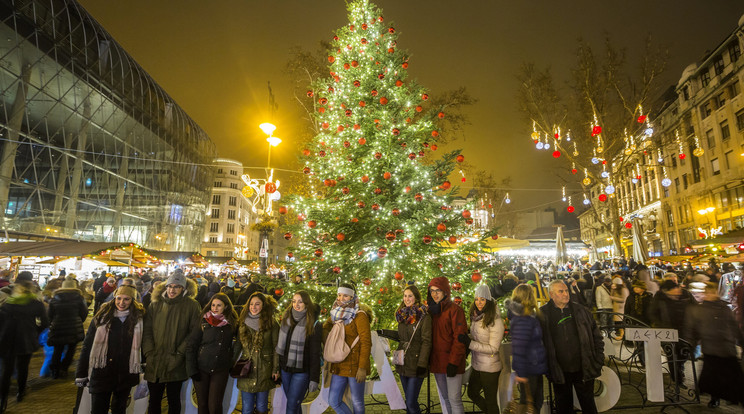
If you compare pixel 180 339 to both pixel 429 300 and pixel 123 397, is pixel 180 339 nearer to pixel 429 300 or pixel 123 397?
pixel 123 397

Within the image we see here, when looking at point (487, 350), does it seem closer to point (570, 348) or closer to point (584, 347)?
point (570, 348)

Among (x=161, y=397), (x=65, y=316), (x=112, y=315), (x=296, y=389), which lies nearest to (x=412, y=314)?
(x=296, y=389)

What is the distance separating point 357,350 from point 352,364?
0.16m

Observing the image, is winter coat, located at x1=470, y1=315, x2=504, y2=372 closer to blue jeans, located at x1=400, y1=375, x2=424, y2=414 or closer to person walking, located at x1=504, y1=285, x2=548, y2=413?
person walking, located at x1=504, y1=285, x2=548, y2=413

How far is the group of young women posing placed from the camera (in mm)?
4340

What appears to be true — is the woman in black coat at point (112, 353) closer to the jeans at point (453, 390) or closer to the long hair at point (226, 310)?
the long hair at point (226, 310)

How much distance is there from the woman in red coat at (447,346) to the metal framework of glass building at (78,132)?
23.1 metres

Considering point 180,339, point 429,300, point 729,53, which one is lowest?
point 180,339

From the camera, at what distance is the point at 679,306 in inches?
251

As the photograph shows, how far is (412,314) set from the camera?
4.62 m

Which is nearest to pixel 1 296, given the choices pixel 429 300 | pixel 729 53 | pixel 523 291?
pixel 429 300

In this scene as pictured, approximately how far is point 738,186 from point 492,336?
36366 millimetres

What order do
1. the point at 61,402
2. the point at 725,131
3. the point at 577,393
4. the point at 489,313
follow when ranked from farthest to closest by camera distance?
the point at 725,131
the point at 61,402
the point at 489,313
the point at 577,393

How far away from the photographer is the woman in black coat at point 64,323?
725 cm
